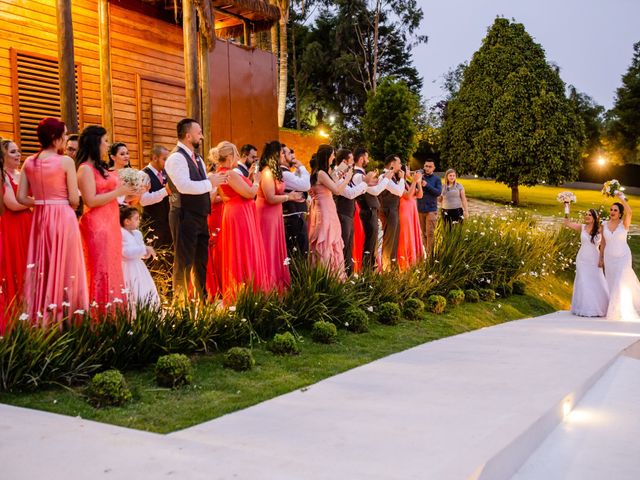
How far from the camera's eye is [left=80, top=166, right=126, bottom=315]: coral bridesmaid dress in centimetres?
613

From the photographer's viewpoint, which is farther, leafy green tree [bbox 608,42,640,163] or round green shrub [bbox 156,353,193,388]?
leafy green tree [bbox 608,42,640,163]

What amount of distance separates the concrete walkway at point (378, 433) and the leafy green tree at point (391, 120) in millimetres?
29582

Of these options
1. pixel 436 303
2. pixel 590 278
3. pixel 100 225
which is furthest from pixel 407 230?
pixel 100 225

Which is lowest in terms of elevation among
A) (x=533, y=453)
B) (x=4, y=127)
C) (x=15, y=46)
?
(x=533, y=453)

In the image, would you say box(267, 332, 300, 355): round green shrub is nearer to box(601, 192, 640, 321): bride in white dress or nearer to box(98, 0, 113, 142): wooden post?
box(601, 192, 640, 321): bride in white dress

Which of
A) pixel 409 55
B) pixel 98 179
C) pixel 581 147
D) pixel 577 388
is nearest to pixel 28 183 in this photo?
pixel 98 179

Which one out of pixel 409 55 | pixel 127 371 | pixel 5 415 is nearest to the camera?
pixel 5 415

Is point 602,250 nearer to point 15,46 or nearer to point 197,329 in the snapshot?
point 197,329

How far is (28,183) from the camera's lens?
232 inches

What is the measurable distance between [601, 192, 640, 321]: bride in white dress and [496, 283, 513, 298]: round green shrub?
5.55ft

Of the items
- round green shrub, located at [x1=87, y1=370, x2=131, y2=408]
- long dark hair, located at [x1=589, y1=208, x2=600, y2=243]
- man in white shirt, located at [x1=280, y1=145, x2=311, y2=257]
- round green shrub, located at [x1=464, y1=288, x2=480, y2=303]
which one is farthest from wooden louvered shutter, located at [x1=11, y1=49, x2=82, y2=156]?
long dark hair, located at [x1=589, y1=208, x2=600, y2=243]

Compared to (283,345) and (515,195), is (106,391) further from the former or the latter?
(515,195)

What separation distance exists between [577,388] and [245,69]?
994 cm

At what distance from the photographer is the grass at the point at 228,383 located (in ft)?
15.5
